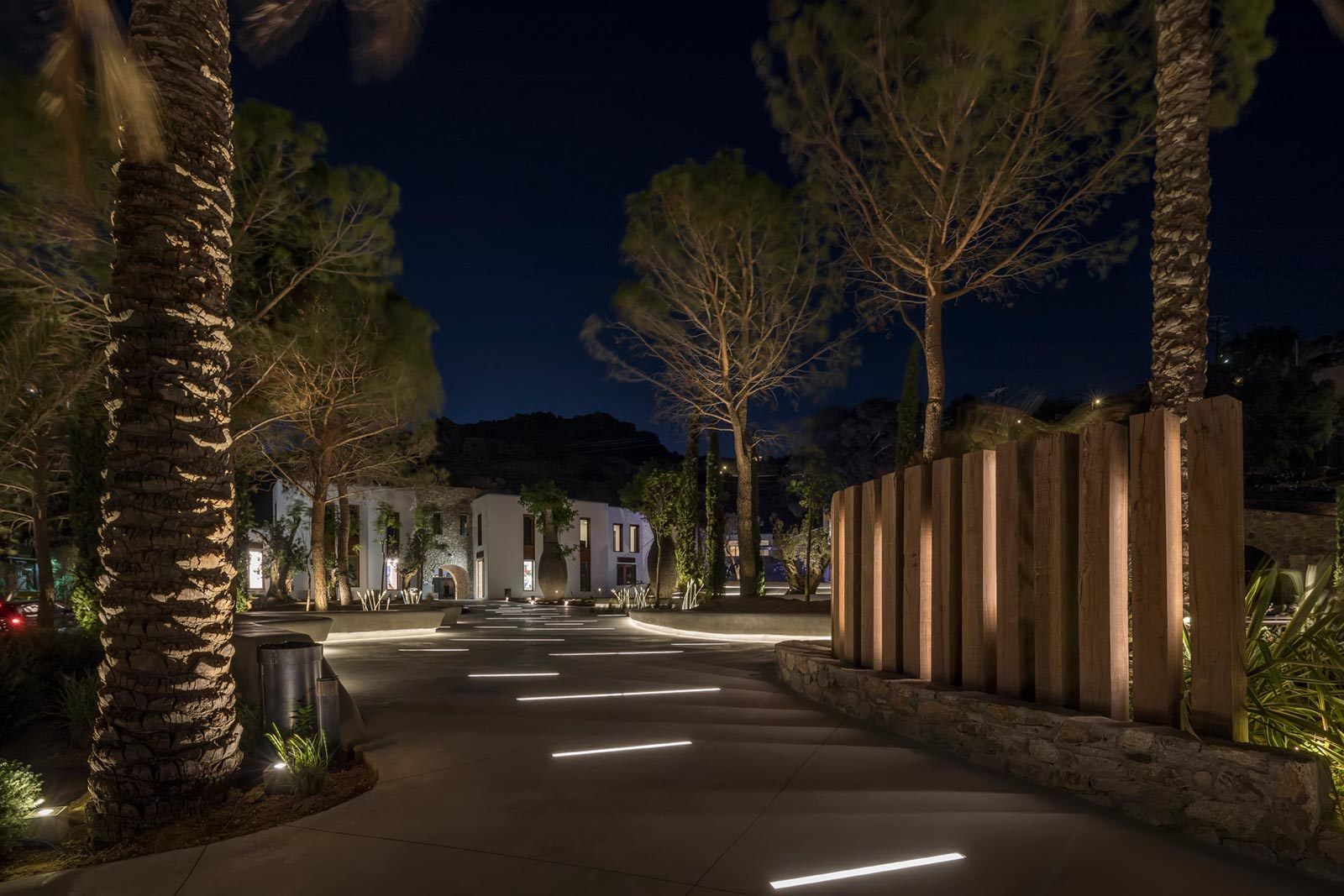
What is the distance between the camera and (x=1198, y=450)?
403 centimetres

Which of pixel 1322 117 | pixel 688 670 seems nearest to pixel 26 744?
pixel 688 670

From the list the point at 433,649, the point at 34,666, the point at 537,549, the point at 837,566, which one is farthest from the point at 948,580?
the point at 537,549

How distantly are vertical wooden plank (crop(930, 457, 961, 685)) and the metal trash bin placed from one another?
4.38 m

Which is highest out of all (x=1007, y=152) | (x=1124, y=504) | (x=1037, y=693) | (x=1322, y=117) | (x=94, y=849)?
(x=1322, y=117)

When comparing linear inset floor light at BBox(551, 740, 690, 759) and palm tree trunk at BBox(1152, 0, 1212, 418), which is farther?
palm tree trunk at BBox(1152, 0, 1212, 418)

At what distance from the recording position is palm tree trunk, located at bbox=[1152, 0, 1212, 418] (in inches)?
257

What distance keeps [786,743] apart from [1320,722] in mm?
3192

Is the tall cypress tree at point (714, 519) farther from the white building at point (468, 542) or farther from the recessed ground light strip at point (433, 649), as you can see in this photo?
the white building at point (468, 542)

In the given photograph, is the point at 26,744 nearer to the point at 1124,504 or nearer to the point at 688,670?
the point at 688,670

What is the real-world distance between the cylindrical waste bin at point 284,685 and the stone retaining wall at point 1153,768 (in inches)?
173

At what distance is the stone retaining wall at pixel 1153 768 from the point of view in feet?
11.5

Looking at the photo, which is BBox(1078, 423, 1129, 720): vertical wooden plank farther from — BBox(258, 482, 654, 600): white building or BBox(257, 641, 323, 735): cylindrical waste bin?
BBox(258, 482, 654, 600): white building

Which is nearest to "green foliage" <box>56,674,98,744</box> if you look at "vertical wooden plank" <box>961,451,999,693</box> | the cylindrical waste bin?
the cylindrical waste bin

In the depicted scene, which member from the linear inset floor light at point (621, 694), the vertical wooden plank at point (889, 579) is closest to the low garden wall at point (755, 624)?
the linear inset floor light at point (621, 694)
